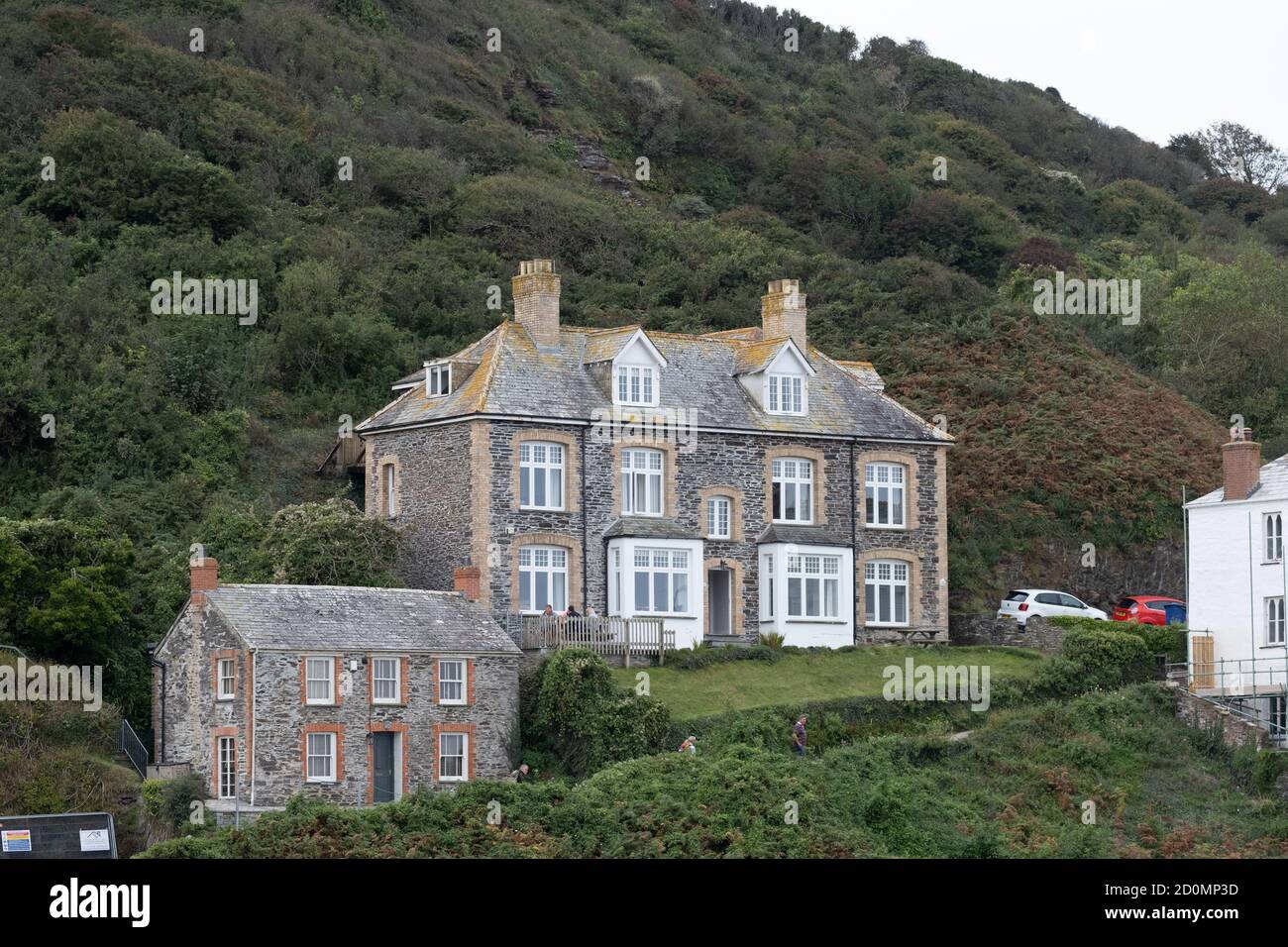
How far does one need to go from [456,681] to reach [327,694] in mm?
2899

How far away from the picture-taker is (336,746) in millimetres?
39844

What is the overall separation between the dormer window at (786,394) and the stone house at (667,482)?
0.18ft

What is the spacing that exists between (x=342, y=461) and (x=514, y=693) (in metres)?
15.4

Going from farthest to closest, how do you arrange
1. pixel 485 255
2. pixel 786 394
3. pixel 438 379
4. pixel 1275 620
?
pixel 485 255
pixel 786 394
pixel 438 379
pixel 1275 620

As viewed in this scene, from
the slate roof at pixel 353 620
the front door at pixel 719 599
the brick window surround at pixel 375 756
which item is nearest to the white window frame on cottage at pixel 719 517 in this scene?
the front door at pixel 719 599

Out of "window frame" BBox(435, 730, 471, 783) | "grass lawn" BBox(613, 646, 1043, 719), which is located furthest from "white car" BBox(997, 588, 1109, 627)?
"window frame" BBox(435, 730, 471, 783)

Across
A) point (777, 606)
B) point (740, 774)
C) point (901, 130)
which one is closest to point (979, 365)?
point (777, 606)

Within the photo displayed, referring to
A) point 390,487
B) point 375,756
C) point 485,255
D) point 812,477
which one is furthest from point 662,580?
point 485,255

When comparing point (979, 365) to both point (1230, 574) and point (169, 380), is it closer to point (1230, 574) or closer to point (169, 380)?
point (1230, 574)

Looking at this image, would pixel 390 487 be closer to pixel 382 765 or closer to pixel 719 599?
pixel 719 599

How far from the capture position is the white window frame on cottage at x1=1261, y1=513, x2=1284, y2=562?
152 ft

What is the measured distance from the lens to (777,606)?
4991 cm

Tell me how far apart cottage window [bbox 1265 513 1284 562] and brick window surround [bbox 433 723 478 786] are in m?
18.9

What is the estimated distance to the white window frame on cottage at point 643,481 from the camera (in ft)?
161
